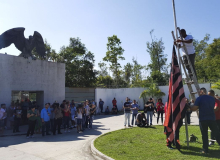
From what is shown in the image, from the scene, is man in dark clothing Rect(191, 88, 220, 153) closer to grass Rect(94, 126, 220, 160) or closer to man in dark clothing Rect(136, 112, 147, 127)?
grass Rect(94, 126, 220, 160)

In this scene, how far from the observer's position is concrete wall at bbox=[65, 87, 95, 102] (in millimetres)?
21256

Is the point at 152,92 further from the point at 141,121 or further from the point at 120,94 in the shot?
the point at 141,121

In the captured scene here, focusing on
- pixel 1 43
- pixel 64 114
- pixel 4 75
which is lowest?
pixel 64 114

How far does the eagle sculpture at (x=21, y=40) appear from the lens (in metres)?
13.6

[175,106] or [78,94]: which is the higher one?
[78,94]

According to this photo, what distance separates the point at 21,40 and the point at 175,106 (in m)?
12.1

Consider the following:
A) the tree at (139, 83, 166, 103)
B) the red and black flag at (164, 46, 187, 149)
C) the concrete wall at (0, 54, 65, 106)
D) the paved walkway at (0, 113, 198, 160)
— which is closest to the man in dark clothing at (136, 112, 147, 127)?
the paved walkway at (0, 113, 198, 160)

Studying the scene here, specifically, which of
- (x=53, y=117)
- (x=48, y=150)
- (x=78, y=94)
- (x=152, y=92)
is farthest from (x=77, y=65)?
(x=48, y=150)

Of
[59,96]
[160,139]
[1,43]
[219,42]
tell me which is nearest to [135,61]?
[219,42]

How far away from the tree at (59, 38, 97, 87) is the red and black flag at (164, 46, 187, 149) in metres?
21.1

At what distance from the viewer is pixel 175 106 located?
6684 millimetres

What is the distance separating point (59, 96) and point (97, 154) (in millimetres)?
10449

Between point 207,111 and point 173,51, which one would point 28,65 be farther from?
point 207,111

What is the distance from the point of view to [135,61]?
44875 mm
